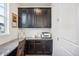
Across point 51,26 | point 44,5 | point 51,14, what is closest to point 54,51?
point 51,26

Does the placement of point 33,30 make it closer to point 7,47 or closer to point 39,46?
point 39,46

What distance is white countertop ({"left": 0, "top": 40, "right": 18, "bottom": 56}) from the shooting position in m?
1.09

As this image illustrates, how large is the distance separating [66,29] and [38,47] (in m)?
0.35

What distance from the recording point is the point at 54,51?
3.73 feet

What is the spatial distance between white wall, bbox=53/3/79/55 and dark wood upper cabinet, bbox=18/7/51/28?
0.10 meters

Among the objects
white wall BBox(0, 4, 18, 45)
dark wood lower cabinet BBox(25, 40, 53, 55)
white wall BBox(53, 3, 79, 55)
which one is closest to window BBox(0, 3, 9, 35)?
white wall BBox(0, 4, 18, 45)

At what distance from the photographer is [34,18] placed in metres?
1.19

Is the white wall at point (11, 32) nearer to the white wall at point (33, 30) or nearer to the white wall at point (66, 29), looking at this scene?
the white wall at point (33, 30)

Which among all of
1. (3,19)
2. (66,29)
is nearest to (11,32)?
(3,19)

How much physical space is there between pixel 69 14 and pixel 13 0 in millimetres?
589

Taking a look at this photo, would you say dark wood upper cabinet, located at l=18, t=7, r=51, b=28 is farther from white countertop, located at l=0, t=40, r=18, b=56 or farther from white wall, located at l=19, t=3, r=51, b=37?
white countertop, located at l=0, t=40, r=18, b=56

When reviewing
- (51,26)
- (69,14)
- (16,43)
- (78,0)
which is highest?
(78,0)

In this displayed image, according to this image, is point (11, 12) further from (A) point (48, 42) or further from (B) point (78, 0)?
(B) point (78, 0)

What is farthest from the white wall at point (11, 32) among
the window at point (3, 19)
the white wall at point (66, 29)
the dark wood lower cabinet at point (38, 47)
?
the white wall at point (66, 29)
